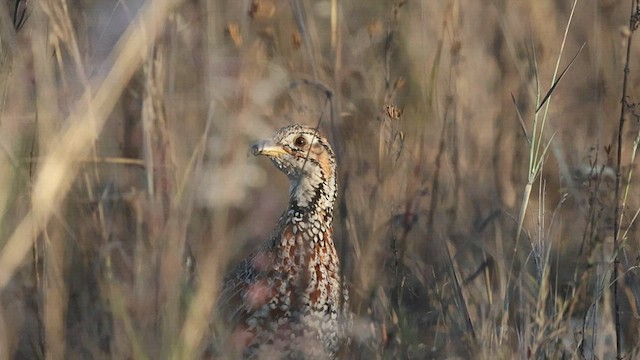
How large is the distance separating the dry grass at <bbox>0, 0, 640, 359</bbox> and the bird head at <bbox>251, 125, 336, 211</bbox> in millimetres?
76

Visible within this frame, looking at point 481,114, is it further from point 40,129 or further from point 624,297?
point 40,129

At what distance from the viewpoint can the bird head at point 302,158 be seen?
3867 mm

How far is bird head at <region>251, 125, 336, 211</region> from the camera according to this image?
12.7 feet

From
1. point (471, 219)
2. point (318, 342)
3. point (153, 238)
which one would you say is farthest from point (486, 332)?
point (471, 219)

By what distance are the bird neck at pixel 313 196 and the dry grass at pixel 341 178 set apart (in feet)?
0.25

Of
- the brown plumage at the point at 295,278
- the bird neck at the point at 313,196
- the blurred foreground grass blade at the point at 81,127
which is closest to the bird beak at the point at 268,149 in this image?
the brown plumage at the point at 295,278

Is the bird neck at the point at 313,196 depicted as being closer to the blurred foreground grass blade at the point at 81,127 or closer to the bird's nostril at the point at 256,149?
the bird's nostril at the point at 256,149

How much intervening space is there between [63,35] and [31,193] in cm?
41

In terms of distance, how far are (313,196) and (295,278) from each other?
1.07ft

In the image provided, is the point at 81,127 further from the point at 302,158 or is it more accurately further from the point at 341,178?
the point at 341,178

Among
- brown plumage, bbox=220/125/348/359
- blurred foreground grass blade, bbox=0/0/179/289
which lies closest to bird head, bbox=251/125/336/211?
brown plumage, bbox=220/125/348/359

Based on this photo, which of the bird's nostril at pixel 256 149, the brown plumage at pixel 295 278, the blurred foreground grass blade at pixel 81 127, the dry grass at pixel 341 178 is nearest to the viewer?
the blurred foreground grass blade at pixel 81 127

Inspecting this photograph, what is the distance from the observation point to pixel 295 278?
145 inches

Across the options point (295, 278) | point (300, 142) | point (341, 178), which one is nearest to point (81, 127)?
point (295, 278)
